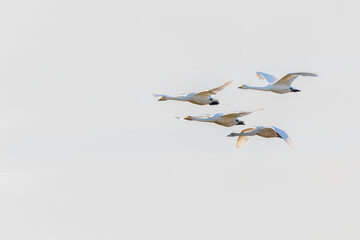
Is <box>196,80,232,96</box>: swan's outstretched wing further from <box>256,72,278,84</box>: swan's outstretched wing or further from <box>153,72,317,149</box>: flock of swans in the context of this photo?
<box>256,72,278,84</box>: swan's outstretched wing

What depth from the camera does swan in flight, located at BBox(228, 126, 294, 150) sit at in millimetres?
51531

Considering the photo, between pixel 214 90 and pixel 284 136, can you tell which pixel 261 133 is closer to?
pixel 214 90

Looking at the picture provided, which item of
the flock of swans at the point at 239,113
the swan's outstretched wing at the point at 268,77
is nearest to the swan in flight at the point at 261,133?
the flock of swans at the point at 239,113

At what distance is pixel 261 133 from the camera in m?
53.5

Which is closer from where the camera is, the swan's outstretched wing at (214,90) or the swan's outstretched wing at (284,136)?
the swan's outstretched wing at (284,136)

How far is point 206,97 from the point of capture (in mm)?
53250

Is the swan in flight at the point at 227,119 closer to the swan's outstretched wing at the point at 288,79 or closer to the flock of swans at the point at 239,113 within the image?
the flock of swans at the point at 239,113

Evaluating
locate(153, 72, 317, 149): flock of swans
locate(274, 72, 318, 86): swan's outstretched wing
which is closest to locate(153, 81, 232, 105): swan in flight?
locate(153, 72, 317, 149): flock of swans

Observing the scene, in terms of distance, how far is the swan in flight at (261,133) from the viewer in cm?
5153

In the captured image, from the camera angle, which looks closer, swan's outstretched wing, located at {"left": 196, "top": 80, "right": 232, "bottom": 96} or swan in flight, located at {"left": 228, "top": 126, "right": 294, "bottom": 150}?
swan in flight, located at {"left": 228, "top": 126, "right": 294, "bottom": 150}

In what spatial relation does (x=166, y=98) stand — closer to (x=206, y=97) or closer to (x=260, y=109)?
(x=206, y=97)

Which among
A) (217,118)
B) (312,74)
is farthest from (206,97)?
(312,74)

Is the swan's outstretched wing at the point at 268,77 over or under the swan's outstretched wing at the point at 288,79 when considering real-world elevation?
under

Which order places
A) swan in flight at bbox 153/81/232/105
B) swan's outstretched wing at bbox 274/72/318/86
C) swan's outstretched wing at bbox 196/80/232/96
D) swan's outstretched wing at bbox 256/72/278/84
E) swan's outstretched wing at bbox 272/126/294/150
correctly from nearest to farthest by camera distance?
swan's outstretched wing at bbox 272/126/294/150 < swan's outstretched wing at bbox 196/80/232/96 < swan in flight at bbox 153/81/232/105 < swan's outstretched wing at bbox 274/72/318/86 < swan's outstretched wing at bbox 256/72/278/84
